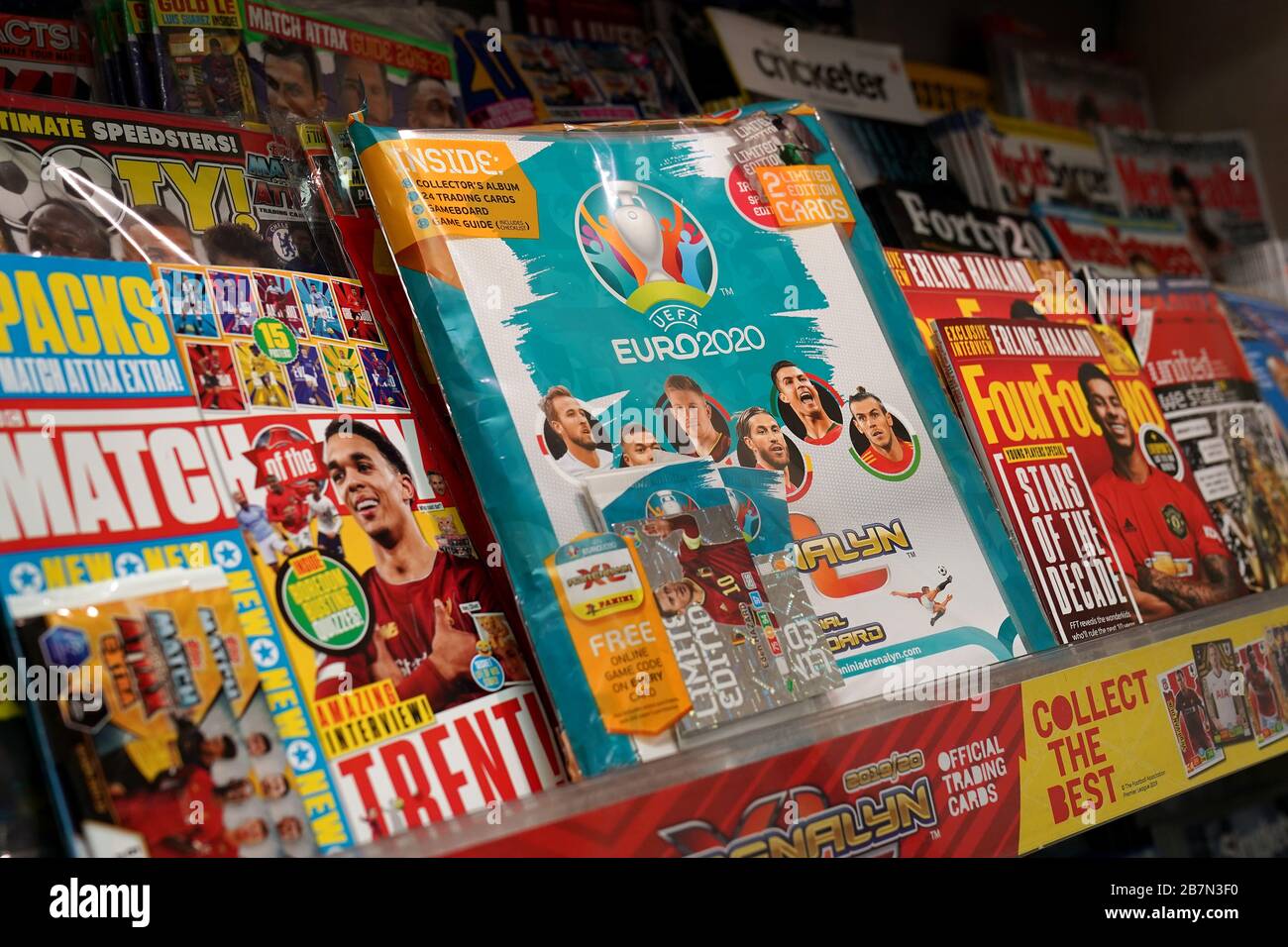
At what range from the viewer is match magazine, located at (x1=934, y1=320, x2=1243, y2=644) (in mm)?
1383

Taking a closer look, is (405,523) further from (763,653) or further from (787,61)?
(787,61)

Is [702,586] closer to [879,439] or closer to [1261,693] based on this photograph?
[879,439]

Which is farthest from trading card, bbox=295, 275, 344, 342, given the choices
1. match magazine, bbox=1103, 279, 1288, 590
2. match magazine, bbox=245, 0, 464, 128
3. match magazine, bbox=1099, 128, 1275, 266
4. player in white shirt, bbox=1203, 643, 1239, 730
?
match magazine, bbox=1099, 128, 1275, 266

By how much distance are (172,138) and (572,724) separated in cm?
72

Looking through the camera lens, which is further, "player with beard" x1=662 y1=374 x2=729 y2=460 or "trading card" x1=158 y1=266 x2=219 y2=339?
"player with beard" x1=662 y1=374 x2=729 y2=460

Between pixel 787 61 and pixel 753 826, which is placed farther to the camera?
pixel 787 61

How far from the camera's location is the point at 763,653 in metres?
1.11

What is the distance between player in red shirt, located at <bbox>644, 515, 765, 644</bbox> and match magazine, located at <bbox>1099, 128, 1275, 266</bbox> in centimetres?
173

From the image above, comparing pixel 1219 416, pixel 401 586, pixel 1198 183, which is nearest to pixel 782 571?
pixel 401 586

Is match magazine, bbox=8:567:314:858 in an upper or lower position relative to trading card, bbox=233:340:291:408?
lower

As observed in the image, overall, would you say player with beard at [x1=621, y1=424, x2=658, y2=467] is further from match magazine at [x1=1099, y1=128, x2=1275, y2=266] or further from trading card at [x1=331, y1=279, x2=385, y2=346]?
match magazine at [x1=1099, y1=128, x2=1275, y2=266]

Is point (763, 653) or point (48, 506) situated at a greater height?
point (48, 506)

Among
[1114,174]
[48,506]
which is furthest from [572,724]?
[1114,174]
